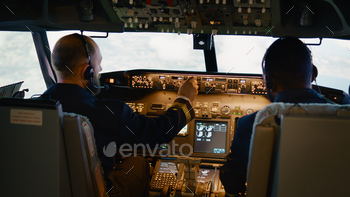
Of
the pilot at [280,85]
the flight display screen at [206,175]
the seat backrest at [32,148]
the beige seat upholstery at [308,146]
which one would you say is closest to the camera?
the beige seat upholstery at [308,146]

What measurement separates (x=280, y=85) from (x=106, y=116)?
844 mm

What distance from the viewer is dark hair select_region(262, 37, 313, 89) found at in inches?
50.8

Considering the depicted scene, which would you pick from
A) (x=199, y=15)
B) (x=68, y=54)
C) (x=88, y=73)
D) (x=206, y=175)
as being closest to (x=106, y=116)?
(x=88, y=73)

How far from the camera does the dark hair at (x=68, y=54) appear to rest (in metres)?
1.44

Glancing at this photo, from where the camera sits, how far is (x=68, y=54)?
56.8 inches

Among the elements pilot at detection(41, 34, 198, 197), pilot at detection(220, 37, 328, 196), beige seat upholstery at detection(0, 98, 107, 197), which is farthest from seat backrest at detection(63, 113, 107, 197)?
pilot at detection(220, 37, 328, 196)

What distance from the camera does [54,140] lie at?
107 cm

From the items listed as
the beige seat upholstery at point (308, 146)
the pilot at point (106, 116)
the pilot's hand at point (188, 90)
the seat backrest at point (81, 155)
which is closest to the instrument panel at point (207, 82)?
the pilot's hand at point (188, 90)

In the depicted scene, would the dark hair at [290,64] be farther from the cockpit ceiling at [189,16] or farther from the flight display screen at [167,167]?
the flight display screen at [167,167]

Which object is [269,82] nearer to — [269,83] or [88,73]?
[269,83]

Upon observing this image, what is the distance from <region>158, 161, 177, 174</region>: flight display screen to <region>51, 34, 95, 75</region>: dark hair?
1055 mm

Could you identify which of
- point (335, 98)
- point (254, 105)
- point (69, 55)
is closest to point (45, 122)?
point (69, 55)

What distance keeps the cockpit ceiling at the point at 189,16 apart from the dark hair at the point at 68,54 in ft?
1.29

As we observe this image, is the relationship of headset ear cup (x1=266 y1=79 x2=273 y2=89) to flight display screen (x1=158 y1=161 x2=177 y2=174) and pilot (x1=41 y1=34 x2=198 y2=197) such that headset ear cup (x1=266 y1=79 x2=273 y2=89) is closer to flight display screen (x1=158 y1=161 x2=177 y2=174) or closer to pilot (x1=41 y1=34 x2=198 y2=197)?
pilot (x1=41 y1=34 x2=198 y2=197)
